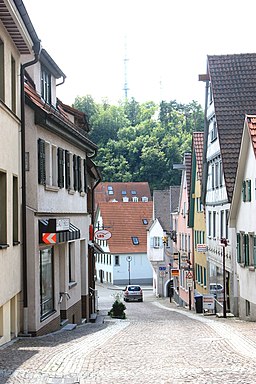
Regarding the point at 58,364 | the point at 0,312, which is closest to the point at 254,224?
the point at 0,312

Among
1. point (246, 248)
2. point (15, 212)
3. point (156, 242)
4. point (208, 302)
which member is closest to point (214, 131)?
point (208, 302)

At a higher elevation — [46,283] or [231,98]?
[231,98]

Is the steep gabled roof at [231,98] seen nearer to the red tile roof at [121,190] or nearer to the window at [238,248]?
the window at [238,248]

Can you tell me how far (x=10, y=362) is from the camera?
13.5 metres

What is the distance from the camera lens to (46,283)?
21.7 metres

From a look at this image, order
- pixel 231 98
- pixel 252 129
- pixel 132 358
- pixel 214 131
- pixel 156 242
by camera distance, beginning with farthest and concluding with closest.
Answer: pixel 156 242 < pixel 214 131 < pixel 231 98 < pixel 252 129 < pixel 132 358

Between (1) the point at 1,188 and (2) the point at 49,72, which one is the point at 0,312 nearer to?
(1) the point at 1,188

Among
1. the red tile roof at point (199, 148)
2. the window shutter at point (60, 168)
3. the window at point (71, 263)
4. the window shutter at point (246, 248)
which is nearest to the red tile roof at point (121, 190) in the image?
the red tile roof at point (199, 148)

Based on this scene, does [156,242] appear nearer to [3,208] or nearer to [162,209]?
[162,209]

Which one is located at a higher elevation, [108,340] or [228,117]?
[228,117]

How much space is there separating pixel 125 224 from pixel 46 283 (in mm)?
66115

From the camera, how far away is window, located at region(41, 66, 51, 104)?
946 inches

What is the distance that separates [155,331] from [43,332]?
3144 millimetres

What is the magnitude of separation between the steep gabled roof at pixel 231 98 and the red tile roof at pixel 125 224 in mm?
47888
